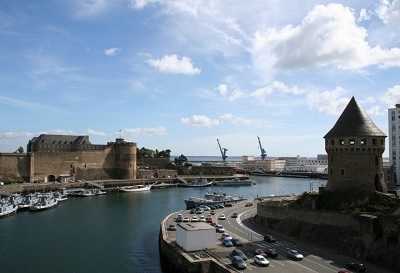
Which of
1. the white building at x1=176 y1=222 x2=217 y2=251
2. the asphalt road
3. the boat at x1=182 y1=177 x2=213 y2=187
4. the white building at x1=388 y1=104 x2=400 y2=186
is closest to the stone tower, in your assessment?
the asphalt road

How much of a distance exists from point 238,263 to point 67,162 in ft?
226

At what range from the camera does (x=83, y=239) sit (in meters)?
35.5

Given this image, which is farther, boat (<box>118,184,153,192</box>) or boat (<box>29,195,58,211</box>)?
boat (<box>118,184,153,192</box>)

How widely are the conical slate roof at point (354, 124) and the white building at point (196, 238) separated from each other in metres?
13.3

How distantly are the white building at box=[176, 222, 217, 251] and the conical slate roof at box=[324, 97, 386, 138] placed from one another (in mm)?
13260

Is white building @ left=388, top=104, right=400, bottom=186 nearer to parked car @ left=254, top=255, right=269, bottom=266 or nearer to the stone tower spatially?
the stone tower

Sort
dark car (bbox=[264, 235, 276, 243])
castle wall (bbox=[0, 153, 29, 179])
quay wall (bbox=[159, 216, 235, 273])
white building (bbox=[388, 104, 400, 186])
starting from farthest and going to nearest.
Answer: white building (bbox=[388, 104, 400, 186]) → castle wall (bbox=[0, 153, 29, 179]) → dark car (bbox=[264, 235, 276, 243]) → quay wall (bbox=[159, 216, 235, 273])

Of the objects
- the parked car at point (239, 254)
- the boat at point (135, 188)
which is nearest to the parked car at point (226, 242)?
the parked car at point (239, 254)

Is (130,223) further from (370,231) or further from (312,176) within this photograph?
(312,176)

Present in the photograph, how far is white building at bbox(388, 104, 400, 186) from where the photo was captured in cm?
7938

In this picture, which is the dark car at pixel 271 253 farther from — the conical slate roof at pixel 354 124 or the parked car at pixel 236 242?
the conical slate roof at pixel 354 124

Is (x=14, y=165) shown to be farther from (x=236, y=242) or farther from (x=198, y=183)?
(x=236, y=242)

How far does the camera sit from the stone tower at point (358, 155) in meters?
31.2

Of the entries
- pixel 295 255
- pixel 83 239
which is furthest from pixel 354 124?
pixel 83 239
